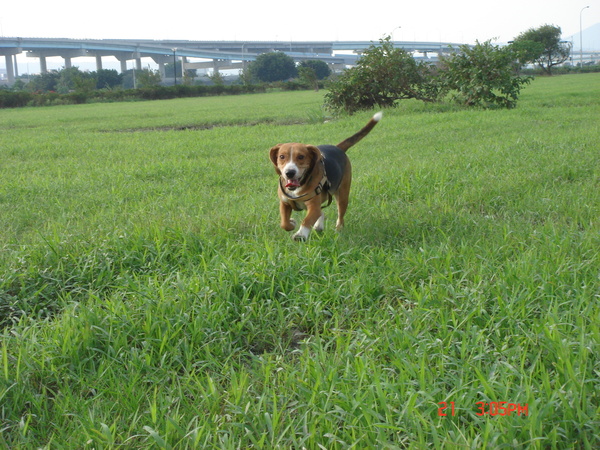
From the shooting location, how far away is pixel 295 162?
A: 4.18 metres

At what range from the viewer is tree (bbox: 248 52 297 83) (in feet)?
319

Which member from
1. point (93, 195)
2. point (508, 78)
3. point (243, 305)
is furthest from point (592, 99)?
point (243, 305)

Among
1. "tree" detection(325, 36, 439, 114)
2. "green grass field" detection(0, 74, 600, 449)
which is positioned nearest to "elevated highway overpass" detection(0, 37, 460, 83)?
"tree" detection(325, 36, 439, 114)

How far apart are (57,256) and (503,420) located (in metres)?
3.16

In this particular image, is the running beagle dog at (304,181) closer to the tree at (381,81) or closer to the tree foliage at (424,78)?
the tree foliage at (424,78)

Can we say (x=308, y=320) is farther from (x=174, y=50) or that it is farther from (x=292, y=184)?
(x=174, y=50)

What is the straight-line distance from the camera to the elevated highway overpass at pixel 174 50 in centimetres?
8619

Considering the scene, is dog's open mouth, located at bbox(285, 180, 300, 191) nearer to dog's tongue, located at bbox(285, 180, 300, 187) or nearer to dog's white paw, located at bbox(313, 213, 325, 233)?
dog's tongue, located at bbox(285, 180, 300, 187)

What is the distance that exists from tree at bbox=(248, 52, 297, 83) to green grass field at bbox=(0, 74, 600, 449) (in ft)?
314

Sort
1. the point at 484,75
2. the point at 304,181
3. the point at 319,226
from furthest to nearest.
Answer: the point at 484,75 < the point at 319,226 < the point at 304,181

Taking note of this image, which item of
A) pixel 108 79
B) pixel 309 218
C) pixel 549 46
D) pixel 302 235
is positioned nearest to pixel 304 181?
pixel 309 218

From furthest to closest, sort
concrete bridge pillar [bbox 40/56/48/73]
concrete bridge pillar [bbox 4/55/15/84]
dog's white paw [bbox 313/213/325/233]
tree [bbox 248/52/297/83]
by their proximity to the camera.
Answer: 1. tree [bbox 248/52/297/83]
2. concrete bridge pillar [bbox 40/56/48/73]
3. concrete bridge pillar [bbox 4/55/15/84]
4. dog's white paw [bbox 313/213/325/233]

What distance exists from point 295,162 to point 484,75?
1469 cm
